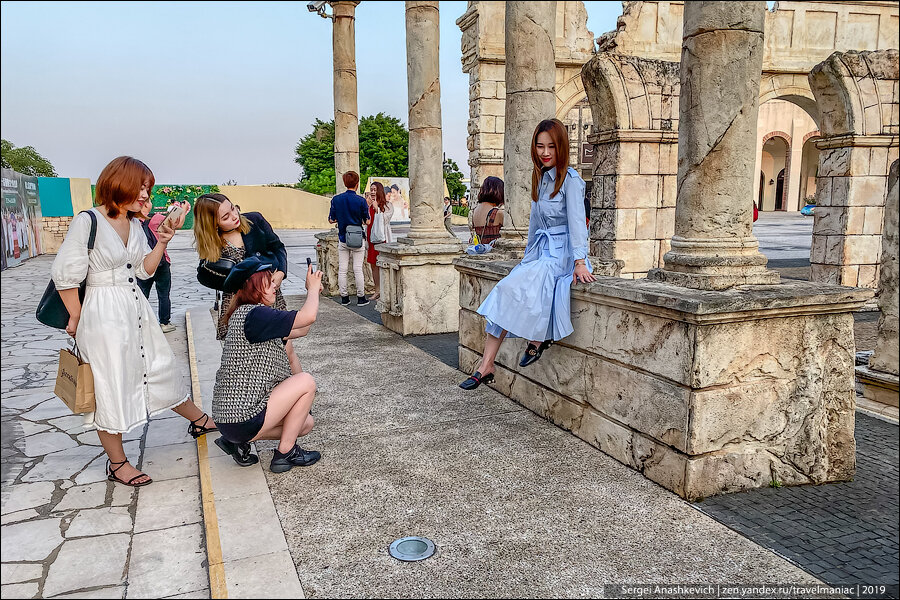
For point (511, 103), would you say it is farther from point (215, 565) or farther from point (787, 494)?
point (215, 565)

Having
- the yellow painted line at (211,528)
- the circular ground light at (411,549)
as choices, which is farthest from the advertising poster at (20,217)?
the circular ground light at (411,549)

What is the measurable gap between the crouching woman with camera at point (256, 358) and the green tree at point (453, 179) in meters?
36.6

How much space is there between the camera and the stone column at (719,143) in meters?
3.30

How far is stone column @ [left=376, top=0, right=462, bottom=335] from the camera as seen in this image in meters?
7.13

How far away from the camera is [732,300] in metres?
2.99

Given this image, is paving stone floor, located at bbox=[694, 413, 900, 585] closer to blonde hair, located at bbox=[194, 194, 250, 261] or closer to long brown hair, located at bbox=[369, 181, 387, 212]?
blonde hair, located at bbox=[194, 194, 250, 261]

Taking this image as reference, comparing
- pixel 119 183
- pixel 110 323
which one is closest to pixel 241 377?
pixel 110 323

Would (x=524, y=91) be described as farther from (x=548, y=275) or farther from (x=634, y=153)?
(x=634, y=153)

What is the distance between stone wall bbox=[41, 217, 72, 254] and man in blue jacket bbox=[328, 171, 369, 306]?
52.3 feet

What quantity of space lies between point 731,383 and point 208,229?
3.12m

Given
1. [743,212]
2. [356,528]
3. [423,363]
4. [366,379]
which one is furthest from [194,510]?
[743,212]

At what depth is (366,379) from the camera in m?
5.46

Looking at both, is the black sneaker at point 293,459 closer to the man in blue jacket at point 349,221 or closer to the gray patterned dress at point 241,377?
the gray patterned dress at point 241,377

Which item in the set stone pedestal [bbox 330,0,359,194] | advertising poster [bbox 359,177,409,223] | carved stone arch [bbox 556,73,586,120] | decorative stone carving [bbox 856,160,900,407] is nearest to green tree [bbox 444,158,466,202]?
advertising poster [bbox 359,177,409,223]
